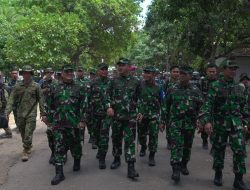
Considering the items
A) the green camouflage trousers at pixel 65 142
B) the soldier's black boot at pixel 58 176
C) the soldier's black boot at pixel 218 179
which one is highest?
the green camouflage trousers at pixel 65 142

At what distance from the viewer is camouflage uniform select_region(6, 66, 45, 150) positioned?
9.91m

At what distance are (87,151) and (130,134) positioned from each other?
2819 millimetres

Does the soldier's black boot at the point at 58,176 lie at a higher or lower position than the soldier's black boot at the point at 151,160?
lower

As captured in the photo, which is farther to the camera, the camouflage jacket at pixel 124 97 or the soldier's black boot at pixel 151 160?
the soldier's black boot at pixel 151 160

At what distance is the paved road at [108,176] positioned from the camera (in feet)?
25.0

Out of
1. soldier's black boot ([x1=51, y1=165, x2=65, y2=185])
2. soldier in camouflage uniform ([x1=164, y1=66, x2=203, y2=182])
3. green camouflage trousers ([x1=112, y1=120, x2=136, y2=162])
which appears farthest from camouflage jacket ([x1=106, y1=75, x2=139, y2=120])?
soldier's black boot ([x1=51, y1=165, x2=65, y2=185])

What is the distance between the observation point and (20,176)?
27.9ft

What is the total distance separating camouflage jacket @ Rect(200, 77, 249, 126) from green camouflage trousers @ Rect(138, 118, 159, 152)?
1.99 m

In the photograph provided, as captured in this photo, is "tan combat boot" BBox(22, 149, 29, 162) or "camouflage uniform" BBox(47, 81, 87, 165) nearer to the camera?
"camouflage uniform" BBox(47, 81, 87, 165)

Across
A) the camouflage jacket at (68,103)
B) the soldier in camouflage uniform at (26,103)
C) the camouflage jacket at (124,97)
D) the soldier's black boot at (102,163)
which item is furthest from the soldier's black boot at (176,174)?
the soldier in camouflage uniform at (26,103)

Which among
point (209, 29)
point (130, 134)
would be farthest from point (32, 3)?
point (130, 134)

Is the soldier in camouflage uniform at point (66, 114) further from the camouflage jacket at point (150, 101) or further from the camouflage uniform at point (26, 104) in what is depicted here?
the camouflage uniform at point (26, 104)

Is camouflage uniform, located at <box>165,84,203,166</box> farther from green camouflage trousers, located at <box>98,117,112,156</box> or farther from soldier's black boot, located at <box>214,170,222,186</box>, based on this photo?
green camouflage trousers, located at <box>98,117,112,156</box>

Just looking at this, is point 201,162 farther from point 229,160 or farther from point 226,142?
point 226,142
